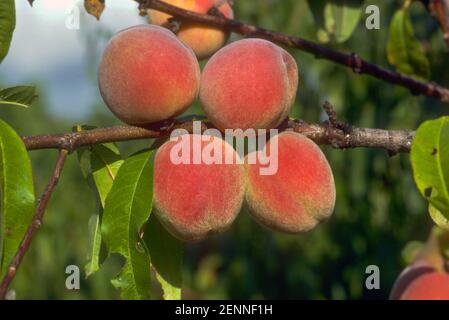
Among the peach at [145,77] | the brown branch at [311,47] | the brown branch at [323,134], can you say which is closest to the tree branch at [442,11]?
the brown branch at [311,47]

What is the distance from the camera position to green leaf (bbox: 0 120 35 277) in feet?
3.11

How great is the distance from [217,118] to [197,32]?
287 mm

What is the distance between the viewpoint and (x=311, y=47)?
4.64 ft

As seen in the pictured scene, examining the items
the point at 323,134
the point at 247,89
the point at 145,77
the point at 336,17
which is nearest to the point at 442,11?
the point at 336,17

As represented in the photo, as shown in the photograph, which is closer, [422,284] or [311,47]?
[422,284]

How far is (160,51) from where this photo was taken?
105cm

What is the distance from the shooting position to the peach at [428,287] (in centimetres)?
107

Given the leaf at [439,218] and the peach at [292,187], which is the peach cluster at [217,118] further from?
the leaf at [439,218]

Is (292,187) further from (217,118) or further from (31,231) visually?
(31,231)

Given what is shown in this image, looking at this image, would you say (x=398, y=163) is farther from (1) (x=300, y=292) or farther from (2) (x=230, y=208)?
(2) (x=230, y=208)

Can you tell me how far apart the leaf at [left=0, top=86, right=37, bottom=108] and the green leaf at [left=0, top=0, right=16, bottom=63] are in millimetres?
51

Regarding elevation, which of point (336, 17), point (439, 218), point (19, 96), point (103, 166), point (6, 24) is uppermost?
point (336, 17)

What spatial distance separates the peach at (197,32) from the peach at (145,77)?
211 mm

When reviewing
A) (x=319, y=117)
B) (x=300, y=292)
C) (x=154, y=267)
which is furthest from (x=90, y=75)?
(x=154, y=267)
